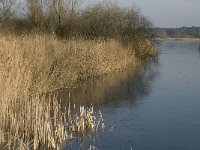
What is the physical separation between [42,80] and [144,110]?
10.2ft

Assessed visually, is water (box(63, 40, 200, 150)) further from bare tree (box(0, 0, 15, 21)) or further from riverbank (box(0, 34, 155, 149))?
bare tree (box(0, 0, 15, 21))

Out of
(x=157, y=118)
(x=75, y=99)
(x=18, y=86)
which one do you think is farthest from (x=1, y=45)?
(x=157, y=118)

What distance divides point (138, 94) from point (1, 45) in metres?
5.12

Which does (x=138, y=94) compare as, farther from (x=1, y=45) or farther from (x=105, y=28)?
(x=105, y=28)

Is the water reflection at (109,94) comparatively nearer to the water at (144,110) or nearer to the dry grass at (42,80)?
the water at (144,110)

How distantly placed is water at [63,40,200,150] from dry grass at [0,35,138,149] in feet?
1.60

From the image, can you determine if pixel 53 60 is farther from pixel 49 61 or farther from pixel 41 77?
pixel 41 77

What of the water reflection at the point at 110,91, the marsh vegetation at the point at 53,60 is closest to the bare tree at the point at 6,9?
the marsh vegetation at the point at 53,60

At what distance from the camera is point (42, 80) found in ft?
38.5

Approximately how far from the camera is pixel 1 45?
9922 mm

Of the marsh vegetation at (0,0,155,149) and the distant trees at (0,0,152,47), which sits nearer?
the marsh vegetation at (0,0,155,149)

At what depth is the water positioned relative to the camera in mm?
7625

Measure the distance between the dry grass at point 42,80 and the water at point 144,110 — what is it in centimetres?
49

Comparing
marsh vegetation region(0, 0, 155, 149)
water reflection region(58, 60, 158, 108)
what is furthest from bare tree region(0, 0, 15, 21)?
water reflection region(58, 60, 158, 108)
